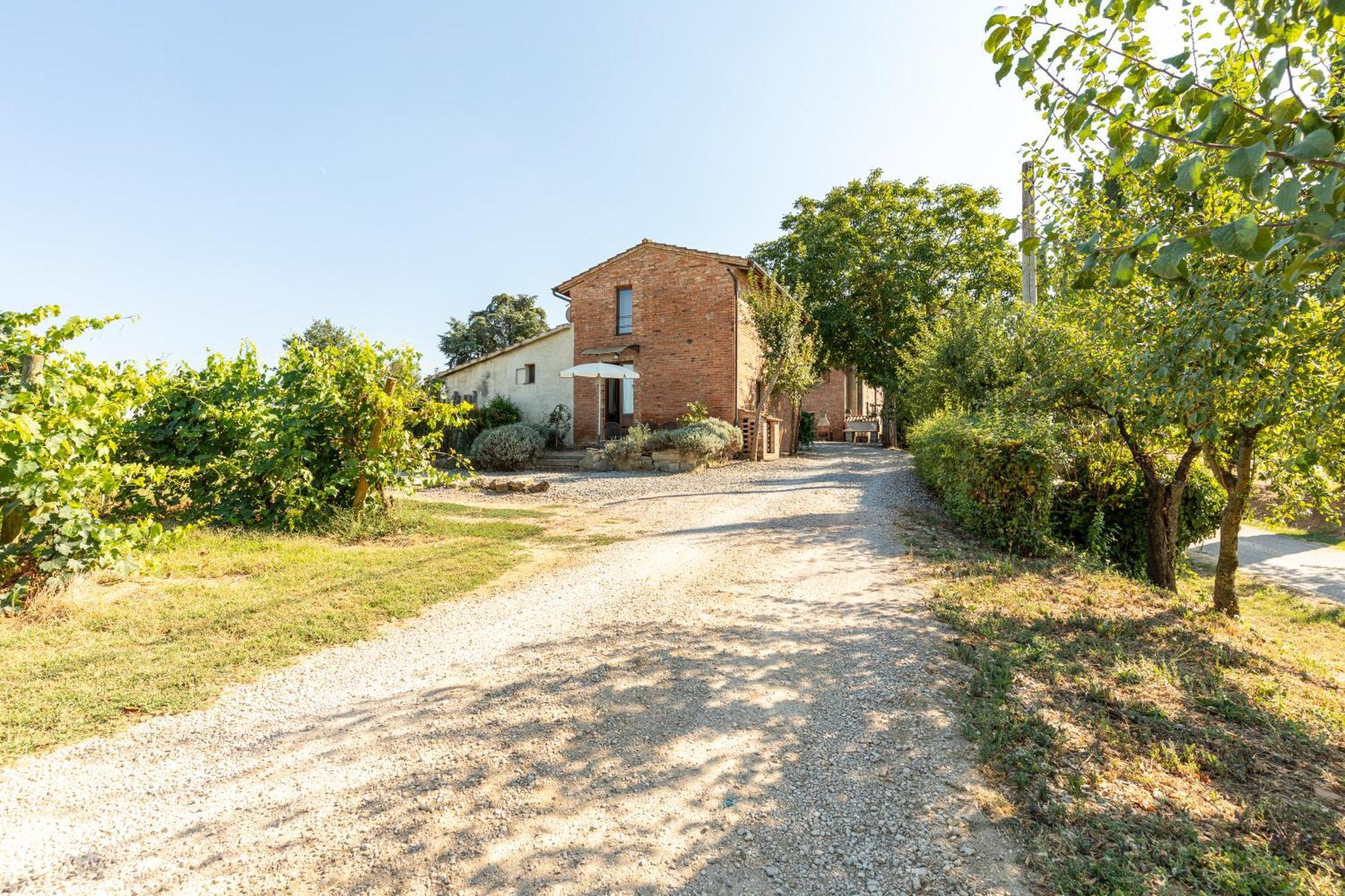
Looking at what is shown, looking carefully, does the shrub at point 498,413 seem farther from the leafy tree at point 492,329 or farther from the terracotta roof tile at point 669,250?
the leafy tree at point 492,329

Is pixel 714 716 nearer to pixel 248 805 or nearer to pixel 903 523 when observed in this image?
pixel 248 805

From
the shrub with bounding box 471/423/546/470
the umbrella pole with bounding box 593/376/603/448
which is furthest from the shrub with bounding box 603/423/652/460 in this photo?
the shrub with bounding box 471/423/546/470

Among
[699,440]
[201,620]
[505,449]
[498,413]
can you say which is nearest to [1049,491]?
[201,620]

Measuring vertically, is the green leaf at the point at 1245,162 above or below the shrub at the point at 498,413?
below

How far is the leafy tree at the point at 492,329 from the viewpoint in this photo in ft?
143

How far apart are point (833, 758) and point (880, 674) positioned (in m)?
1.05

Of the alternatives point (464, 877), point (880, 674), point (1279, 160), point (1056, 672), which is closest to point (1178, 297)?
point (1056, 672)

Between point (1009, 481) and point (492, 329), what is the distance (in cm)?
4162

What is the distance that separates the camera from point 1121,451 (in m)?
8.18

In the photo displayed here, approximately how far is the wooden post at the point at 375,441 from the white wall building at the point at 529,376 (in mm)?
12281

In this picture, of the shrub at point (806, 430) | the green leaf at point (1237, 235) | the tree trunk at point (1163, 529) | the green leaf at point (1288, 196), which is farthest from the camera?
the shrub at point (806, 430)

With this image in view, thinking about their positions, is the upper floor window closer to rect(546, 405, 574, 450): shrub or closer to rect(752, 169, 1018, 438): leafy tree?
rect(546, 405, 574, 450): shrub

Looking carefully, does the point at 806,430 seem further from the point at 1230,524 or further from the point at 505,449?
the point at 1230,524

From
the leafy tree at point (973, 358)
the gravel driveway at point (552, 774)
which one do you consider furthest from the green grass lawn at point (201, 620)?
the leafy tree at point (973, 358)
